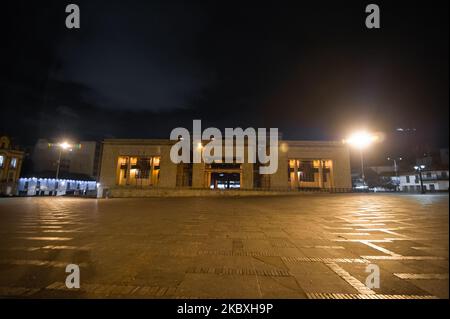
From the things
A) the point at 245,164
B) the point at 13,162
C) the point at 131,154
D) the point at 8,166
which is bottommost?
the point at 8,166

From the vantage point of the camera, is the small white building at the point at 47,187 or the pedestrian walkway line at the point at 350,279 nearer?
the pedestrian walkway line at the point at 350,279

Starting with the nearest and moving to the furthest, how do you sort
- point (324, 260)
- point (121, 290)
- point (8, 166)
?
point (121, 290), point (324, 260), point (8, 166)

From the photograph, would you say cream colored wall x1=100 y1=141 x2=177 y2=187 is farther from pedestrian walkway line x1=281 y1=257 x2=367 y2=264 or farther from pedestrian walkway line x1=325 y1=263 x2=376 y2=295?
pedestrian walkway line x1=325 y1=263 x2=376 y2=295

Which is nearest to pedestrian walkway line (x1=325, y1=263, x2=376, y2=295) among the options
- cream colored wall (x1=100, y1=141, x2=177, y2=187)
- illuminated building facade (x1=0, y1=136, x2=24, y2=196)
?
cream colored wall (x1=100, y1=141, x2=177, y2=187)

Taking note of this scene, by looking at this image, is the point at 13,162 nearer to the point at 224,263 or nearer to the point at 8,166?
the point at 8,166

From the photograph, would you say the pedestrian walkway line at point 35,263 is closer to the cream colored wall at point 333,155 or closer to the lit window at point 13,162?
the cream colored wall at point 333,155

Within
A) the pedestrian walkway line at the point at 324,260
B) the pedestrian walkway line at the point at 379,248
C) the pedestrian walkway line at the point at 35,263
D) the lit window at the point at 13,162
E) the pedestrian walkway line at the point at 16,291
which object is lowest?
the pedestrian walkway line at the point at 35,263

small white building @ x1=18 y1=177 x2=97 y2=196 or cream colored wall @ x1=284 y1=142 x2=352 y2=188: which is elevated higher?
cream colored wall @ x1=284 y1=142 x2=352 y2=188

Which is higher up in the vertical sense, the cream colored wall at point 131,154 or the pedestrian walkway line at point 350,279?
the cream colored wall at point 131,154

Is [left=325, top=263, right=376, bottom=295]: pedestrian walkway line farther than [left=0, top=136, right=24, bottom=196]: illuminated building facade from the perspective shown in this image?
No

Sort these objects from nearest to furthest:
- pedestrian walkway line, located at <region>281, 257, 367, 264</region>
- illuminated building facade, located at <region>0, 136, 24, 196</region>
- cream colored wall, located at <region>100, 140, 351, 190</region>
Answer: pedestrian walkway line, located at <region>281, 257, 367, 264</region>, illuminated building facade, located at <region>0, 136, 24, 196</region>, cream colored wall, located at <region>100, 140, 351, 190</region>

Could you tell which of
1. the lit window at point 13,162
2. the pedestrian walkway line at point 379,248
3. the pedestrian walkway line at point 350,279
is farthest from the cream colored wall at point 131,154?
the pedestrian walkway line at point 350,279

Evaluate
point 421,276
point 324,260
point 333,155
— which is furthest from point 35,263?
point 333,155

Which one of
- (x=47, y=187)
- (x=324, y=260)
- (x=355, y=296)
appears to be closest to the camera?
(x=355, y=296)
